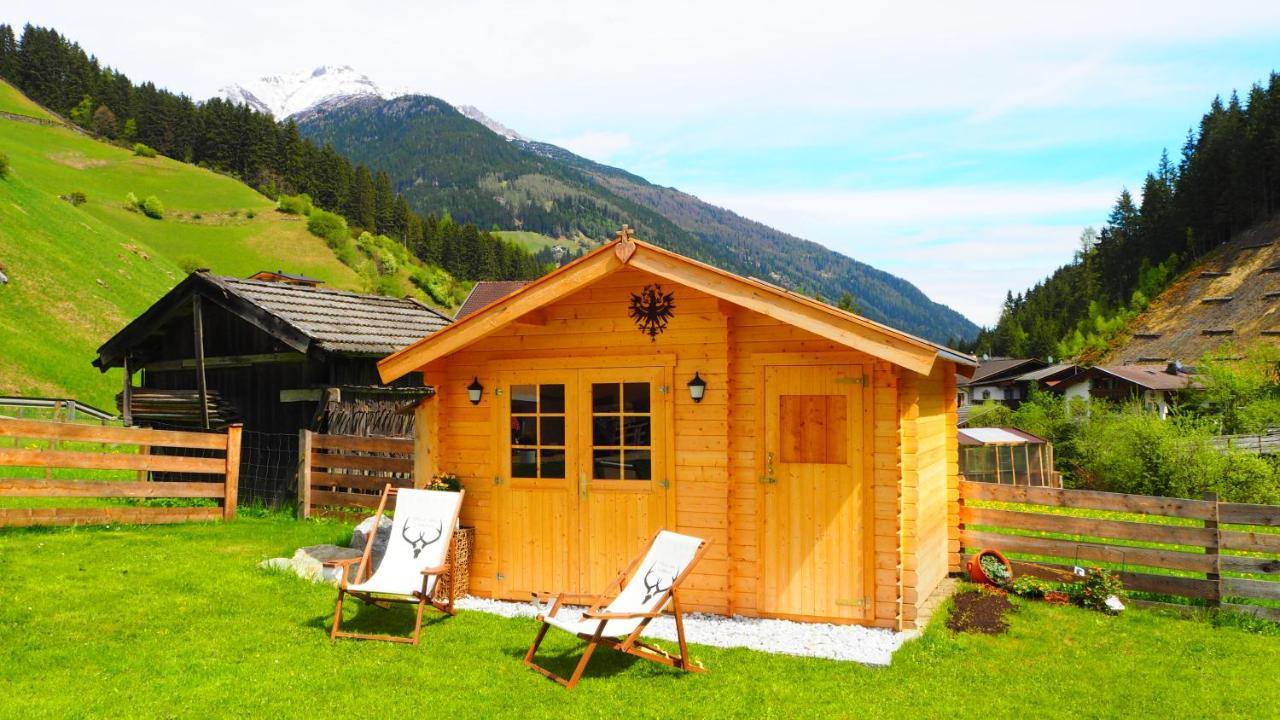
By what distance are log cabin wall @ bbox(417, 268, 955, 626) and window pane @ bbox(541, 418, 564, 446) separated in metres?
0.52

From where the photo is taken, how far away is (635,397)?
8.63 m

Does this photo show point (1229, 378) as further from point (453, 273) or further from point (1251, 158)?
point (453, 273)

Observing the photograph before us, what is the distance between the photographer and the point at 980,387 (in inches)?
2931

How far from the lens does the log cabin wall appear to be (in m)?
7.84

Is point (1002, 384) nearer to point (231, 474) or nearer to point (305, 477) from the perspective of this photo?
point (305, 477)

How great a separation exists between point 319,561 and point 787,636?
4.98 meters

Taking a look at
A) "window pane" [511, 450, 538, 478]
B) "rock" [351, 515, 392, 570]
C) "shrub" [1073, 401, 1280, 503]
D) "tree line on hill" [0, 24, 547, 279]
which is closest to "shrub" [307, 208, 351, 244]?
"tree line on hill" [0, 24, 547, 279]

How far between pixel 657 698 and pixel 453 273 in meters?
95.2

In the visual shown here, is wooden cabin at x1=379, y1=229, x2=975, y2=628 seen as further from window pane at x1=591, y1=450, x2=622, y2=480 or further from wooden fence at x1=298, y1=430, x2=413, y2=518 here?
wooden fence at x1=298, y1=430, x2=413, y2=518

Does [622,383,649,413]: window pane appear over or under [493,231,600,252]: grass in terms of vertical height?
under

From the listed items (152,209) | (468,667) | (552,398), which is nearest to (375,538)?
(552,398)

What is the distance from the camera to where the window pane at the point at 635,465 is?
861cm

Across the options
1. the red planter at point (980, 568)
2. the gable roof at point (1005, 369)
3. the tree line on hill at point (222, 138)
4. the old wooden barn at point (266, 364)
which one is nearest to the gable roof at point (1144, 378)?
the gable roof at point (1005, 369)

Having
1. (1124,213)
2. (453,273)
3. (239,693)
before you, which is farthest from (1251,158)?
(239,693)
